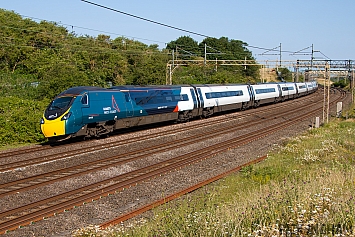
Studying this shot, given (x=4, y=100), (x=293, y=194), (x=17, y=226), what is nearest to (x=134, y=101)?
(x=4, y=100)

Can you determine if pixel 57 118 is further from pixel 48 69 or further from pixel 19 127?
pixel 48 69

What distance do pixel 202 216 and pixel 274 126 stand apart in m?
20.3

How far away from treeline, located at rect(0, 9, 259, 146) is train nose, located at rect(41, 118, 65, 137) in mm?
2232

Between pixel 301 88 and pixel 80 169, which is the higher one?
pixel 301 88

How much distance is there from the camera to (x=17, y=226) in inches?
372

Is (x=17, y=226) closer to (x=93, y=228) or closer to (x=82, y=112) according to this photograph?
(x=93, y=228)

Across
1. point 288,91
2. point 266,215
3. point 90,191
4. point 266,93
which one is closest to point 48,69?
point 266,93

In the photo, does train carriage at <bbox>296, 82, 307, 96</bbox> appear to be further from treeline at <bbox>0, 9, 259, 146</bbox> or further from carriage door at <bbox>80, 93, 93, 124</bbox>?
carriage door at <bbox>80, 93, 93, 124</bbox>

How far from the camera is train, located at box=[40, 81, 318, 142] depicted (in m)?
19.0

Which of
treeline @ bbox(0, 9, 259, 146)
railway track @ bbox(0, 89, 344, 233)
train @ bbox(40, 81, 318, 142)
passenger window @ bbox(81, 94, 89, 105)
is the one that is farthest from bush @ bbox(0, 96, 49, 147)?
railway track @ bbox(0, 89, 344, 233)

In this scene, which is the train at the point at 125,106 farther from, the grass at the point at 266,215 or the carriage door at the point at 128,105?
the grass at the point at 266,215

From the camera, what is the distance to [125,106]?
2223cm

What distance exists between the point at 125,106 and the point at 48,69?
927 inches

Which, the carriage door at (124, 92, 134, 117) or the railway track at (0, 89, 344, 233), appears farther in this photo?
the carriage door at (124, 92, 134, 117)
